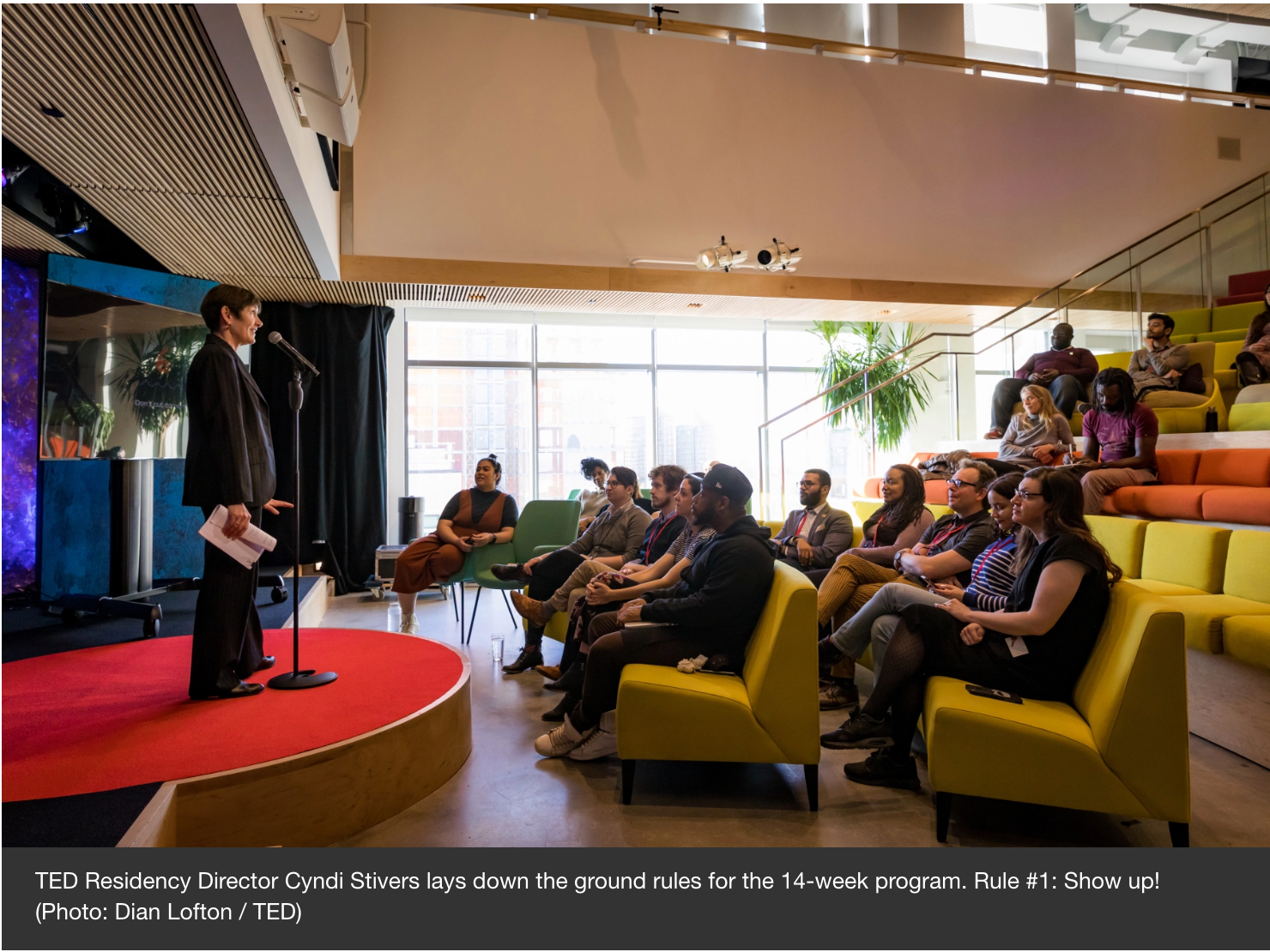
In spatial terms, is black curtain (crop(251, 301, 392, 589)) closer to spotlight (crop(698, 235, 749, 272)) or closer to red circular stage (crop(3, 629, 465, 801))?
spotlight (crop(698, 235, 749, 272))

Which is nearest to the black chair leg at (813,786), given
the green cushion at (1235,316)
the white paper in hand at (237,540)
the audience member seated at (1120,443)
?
the white paper in hand at (237,540)

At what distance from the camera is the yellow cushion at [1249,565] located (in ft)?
9.78

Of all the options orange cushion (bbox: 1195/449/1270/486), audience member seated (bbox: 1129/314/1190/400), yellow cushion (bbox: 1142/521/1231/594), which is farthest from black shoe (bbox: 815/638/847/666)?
audience member seated (bbox: 1129/314/1190/400)

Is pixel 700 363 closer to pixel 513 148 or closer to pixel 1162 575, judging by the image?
pixel 513 148

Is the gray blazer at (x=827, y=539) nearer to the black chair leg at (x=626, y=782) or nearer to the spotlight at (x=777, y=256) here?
the black chair leg at (x=626, y=782)

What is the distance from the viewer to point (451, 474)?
8859mm

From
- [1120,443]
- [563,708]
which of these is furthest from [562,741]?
[1120,443]

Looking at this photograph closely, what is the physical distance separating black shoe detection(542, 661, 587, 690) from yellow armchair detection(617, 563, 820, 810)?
840mm

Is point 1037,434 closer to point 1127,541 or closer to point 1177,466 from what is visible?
point 1177,466

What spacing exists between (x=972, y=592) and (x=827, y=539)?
1403 millimetres

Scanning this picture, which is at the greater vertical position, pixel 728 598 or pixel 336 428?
pixel 336 428

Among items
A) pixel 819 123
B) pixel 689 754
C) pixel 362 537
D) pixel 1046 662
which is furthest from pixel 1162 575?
pixel 362 537

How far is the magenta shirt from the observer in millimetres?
4527

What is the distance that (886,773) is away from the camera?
2.61m
